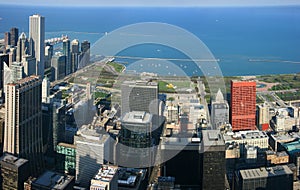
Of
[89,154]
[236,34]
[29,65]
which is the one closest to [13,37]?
[29,65]

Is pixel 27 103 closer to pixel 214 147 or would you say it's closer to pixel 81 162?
pixel 81 162

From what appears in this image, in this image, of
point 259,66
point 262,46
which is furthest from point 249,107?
point 262,46

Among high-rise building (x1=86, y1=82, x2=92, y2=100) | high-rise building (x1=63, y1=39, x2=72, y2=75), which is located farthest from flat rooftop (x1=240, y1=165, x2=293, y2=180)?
high-rise building (x1=63, y1=39, x2=72, y2=75)

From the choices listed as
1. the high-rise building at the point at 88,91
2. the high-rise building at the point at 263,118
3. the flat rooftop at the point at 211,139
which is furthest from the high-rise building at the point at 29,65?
the flat rooftop at the point at 211,139

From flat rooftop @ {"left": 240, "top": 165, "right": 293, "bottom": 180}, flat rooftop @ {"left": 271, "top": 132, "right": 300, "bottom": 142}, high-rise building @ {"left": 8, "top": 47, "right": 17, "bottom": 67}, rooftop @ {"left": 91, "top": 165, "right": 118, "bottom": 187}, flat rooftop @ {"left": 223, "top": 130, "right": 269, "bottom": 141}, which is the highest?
high-rise building @ {"left": 8, "top": 47, "right": 17, "bottom": 67}

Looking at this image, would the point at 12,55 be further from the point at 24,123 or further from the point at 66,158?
the point at 66,158

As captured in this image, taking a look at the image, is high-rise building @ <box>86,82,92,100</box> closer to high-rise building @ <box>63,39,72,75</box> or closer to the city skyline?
the city skyline
